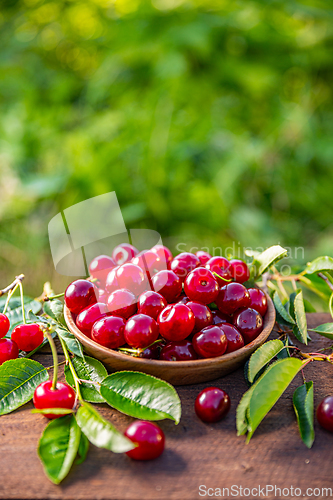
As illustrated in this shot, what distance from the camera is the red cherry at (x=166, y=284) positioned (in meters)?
0.73

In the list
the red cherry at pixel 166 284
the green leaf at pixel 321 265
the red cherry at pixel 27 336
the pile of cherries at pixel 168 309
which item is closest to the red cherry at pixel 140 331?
the pile of cherries at pixel 168 309

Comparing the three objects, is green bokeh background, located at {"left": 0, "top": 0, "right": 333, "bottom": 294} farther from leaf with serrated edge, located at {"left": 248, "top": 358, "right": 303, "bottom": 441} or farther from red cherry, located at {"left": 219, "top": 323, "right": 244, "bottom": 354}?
leaf with serrated edge, located at {"left": 248, "top": 358, "right": 303, "bottom": 441}

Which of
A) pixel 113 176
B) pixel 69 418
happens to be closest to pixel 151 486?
pixel 69 418

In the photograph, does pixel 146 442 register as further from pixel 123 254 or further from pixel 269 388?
pixel 123 254

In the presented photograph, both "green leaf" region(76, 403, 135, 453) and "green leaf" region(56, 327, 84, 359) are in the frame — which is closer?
"green leaf" region(76, 403, 135, 453)

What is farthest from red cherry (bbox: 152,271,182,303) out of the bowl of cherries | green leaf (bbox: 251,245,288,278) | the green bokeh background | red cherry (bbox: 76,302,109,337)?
the green bokeh background

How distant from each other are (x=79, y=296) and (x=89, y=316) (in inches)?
2.1

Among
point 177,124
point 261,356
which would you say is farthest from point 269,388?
point 177,124

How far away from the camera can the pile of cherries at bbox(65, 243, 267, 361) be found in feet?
2.03

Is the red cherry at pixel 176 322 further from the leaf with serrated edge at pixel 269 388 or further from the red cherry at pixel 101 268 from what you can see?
the red cherry at pixel 101 268

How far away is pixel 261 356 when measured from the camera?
0.62 meters

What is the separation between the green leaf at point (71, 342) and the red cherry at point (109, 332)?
37mm

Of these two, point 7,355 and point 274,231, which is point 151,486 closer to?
point 7,355

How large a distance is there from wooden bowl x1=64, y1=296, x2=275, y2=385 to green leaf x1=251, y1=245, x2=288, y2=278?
7.1 inches
